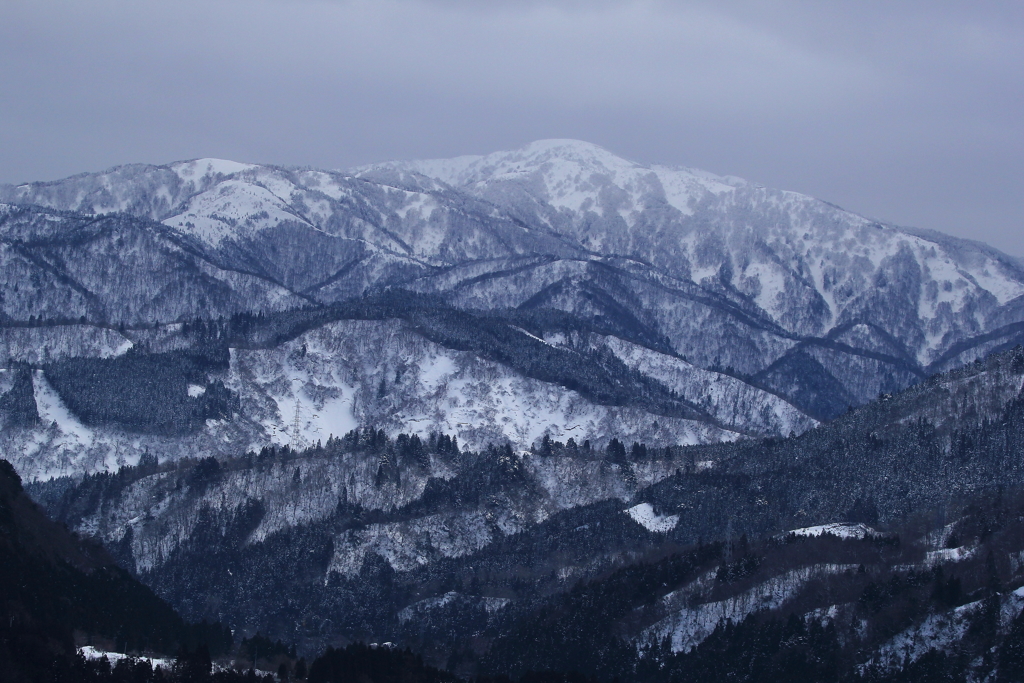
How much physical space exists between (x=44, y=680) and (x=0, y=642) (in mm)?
7622

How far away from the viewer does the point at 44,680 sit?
19638 cm

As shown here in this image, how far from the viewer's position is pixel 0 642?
19838 cm
